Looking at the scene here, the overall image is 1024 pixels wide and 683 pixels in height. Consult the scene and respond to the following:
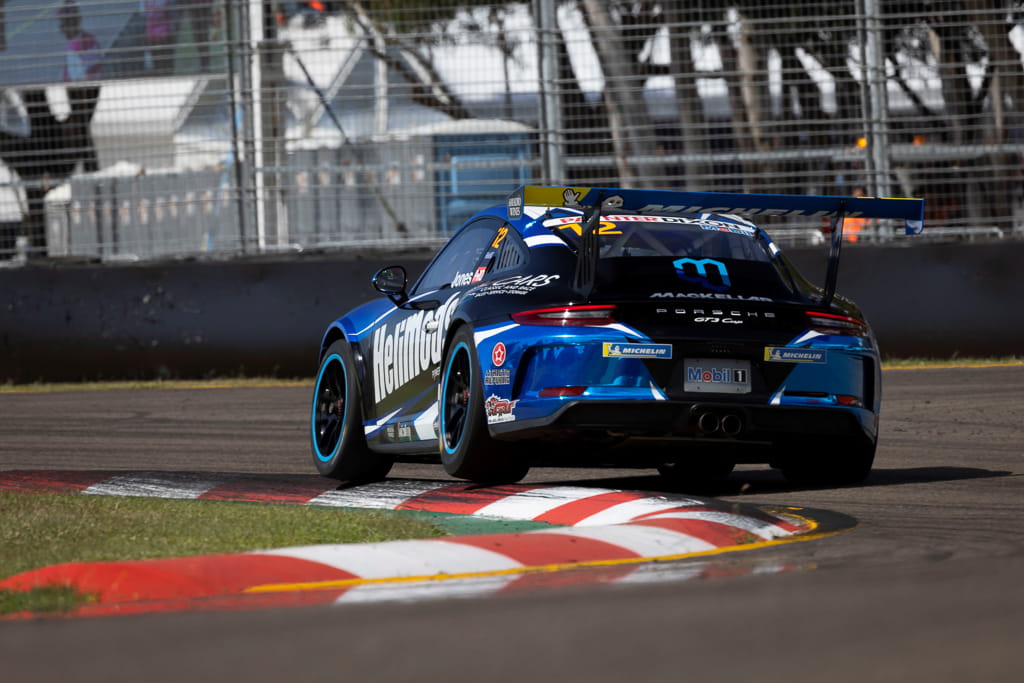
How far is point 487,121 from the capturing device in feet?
49.0

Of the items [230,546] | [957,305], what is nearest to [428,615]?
[230,546]

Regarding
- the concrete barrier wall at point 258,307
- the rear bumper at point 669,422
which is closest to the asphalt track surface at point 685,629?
the rear bumper at point 669,422

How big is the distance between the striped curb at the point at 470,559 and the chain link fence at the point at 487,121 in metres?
8.11

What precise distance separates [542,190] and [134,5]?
982cm

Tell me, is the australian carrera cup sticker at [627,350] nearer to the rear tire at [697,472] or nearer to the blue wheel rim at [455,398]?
the blue wheel rim at [455,398]

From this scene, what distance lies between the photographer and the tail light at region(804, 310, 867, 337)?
7160 millimetres

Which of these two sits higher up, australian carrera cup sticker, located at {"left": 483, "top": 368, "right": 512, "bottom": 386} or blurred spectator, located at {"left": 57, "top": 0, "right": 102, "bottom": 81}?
blurred spectator, located at {"left": 57, "top": 0, "right": 102, "bottom": 81}

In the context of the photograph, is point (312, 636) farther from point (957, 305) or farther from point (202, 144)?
point (202, 144)

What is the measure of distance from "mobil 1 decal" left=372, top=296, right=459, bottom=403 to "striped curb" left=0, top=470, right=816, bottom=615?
95cm

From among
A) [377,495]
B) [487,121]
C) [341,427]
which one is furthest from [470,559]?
[487,121]

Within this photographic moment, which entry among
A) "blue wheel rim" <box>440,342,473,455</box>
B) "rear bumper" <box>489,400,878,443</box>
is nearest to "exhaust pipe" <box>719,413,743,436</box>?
"rear bumper" <box>489,400,878,443</box>

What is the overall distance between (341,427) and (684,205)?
2.51m

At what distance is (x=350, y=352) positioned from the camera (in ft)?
28.6

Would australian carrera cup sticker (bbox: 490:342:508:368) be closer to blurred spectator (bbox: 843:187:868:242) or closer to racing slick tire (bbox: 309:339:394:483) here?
racing slick tire (bbox: 309:339:394:483)
